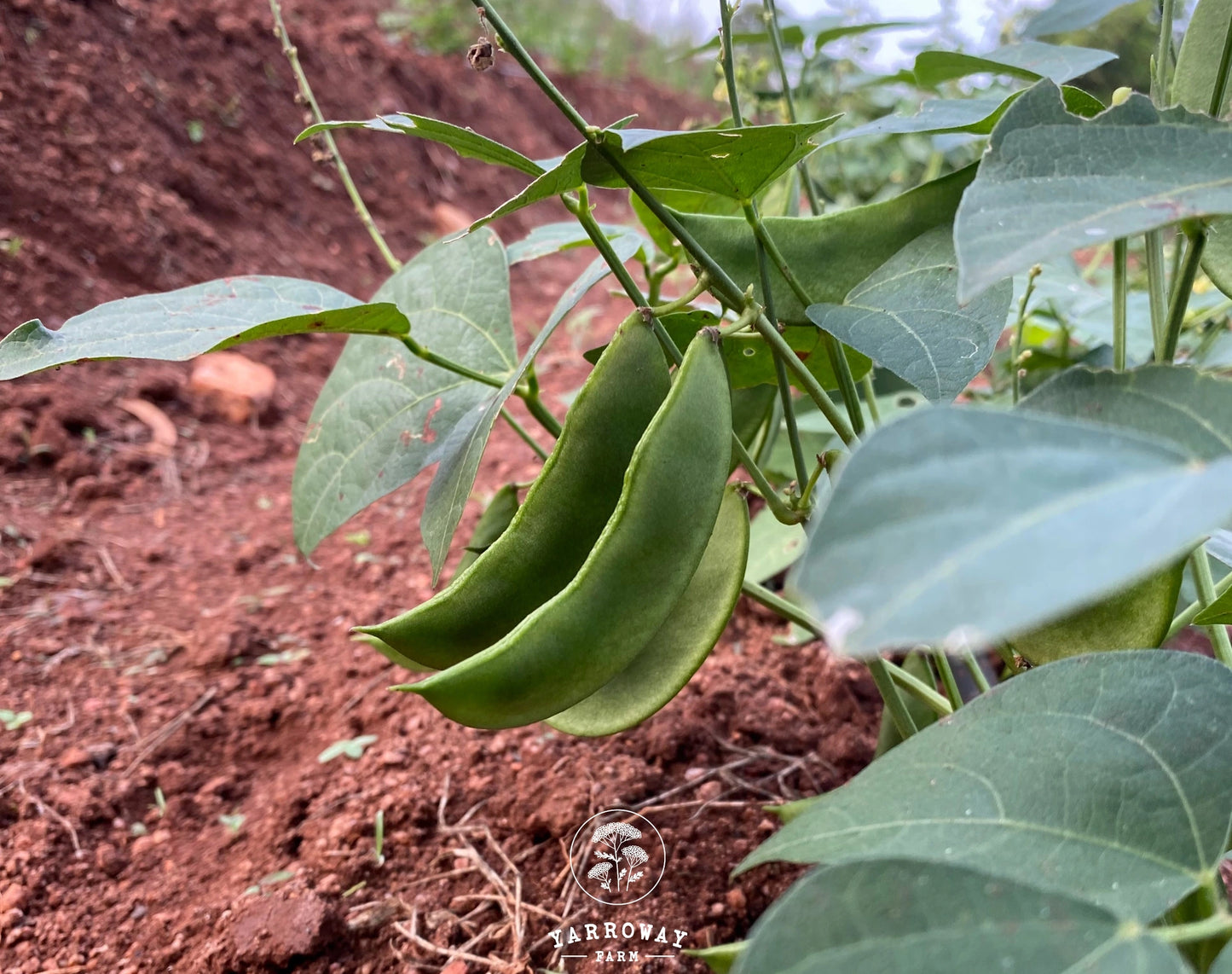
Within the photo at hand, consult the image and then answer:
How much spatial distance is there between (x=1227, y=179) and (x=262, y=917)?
1.06 metres

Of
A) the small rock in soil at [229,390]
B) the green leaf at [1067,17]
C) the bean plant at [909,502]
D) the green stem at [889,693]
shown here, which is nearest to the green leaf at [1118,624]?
the bean plant at [909,502]

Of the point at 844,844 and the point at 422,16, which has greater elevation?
the point at 422,16

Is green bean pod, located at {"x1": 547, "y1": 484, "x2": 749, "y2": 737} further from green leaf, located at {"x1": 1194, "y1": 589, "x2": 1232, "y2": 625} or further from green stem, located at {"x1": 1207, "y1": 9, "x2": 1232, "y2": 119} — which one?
green stem, located at {"x1": 1207, "y1": 9, "x2": 1232, "y2": 119}

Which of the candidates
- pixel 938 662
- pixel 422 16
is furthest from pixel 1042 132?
pixel 422 16

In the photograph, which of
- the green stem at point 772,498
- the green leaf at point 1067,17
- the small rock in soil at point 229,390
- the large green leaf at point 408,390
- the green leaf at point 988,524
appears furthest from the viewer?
the small rock in soil at point 229,390

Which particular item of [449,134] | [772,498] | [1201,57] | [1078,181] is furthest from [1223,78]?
[449,134]

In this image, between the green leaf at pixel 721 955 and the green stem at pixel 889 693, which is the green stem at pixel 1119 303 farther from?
the green leaf at pixel 721 955

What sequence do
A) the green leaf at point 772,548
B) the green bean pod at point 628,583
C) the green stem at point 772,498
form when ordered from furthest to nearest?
1. the green leaf at point 772,548
2. the green stem at point 772,498
3. the green bean pod at point 628,583

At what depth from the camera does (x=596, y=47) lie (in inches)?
273

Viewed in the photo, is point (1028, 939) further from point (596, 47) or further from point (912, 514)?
point (596, 47)

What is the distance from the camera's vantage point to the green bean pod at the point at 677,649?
0.71 metres

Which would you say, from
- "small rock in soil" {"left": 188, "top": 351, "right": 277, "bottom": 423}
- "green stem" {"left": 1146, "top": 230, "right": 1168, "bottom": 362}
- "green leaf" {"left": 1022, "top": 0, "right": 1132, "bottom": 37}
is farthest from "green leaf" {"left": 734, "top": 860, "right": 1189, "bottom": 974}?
"small rock in soil" {"left": 188, "top": 351, "right": 277, "bottom": 423}

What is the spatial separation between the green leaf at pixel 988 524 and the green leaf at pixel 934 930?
0.18 meters

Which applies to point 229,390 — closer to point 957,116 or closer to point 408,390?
point 408,390
